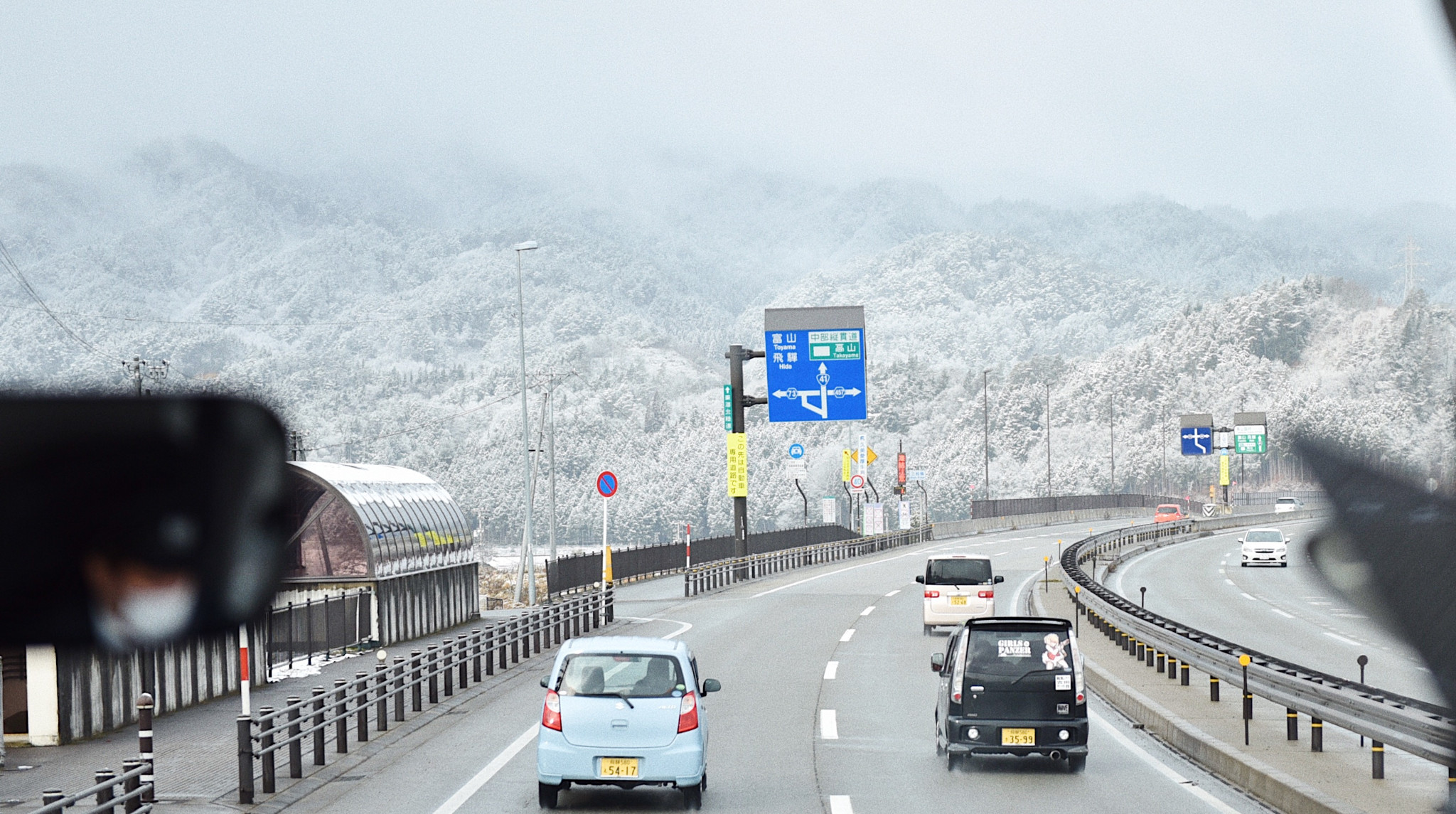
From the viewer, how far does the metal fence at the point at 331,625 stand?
96.2ft

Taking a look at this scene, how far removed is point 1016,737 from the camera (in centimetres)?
1722

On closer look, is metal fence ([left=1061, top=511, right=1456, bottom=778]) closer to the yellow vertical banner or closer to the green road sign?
the green road sign

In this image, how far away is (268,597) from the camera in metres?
1.50

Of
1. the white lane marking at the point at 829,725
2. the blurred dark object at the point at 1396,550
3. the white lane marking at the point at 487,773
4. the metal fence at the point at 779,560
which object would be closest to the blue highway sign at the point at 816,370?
the metal fence at the point at 779,560

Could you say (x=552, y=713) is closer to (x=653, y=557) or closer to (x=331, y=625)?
(x=331, y=625)

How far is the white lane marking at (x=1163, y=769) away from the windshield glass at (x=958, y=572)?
12.5 m

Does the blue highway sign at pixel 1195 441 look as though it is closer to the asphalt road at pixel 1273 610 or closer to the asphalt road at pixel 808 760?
the asphalt road at pixel 1273 610

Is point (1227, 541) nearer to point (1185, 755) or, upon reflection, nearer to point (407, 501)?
point (407, 501)

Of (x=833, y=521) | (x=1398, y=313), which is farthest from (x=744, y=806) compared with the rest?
(x=833, y=521)

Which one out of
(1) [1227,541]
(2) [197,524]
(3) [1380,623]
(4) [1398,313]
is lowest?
(1) [1227,541]

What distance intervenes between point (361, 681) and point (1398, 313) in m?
18.2

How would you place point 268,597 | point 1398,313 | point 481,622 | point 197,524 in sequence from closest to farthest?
point 197,524, point 268,597, point 1398,313, point 481,622

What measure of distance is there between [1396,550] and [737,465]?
178ft

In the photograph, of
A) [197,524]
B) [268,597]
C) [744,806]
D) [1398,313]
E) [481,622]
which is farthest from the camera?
[481,622]
